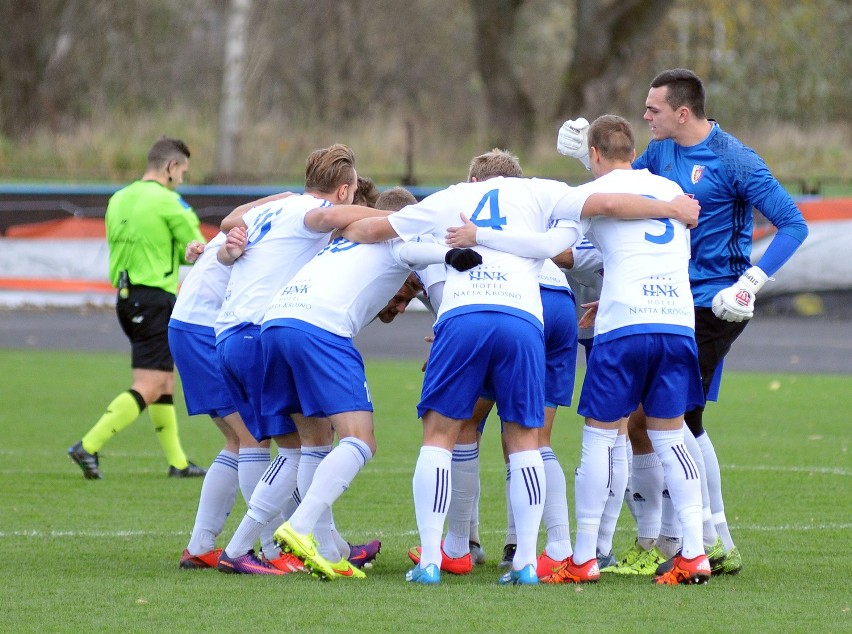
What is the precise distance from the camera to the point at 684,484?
577cm

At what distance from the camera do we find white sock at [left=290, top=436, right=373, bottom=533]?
581cm

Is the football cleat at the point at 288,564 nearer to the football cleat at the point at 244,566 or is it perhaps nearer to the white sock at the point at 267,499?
the football cleat at the point at 244,566

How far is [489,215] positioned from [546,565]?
1.56 meters

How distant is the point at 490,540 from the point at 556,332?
1.39 metres

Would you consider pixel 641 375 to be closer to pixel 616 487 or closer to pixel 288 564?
pixel 616 487

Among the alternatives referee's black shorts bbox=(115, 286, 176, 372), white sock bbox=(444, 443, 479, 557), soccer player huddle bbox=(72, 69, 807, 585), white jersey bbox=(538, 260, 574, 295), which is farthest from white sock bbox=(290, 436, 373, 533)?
referee's black shorts bbox=(115, 286, 176, 372)

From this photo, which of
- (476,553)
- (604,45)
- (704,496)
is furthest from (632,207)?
(604,45)

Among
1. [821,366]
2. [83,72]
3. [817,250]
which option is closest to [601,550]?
[821,366]

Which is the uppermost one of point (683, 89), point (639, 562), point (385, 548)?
point (683, 89)

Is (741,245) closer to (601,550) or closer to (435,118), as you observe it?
(601,550)

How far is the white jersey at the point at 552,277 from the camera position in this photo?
6426 mm

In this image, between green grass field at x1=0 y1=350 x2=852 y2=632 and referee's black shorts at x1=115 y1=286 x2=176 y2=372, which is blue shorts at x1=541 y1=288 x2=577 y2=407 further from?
referee's black shorts at x1=115 y1=286 x2=176 y2=372

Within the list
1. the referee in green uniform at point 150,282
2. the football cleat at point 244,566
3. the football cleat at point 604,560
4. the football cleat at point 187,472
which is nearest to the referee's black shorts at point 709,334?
the football cleat at point 604,560

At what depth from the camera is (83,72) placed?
Answer: 39.5 metres
